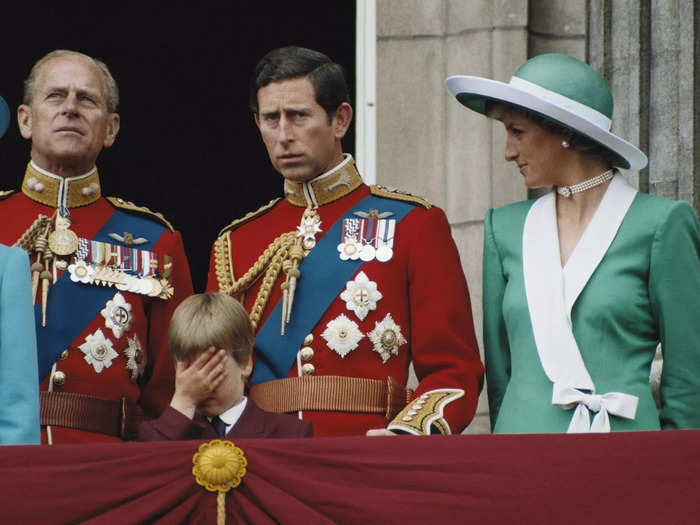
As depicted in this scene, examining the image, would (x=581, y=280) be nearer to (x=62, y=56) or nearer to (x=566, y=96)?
(x=566, y=96)

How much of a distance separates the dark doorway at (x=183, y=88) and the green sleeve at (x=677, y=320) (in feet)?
9.43

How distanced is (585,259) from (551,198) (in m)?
0.27

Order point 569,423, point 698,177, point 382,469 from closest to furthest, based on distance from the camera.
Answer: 1. point 382,469
2. point 569,423
3. point 698,177

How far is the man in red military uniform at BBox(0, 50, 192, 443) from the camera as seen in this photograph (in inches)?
189

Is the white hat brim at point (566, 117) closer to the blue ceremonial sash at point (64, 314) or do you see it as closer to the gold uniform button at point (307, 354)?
the gold uniform button at point (307, 354)

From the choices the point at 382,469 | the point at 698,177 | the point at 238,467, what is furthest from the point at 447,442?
the point at 698,177

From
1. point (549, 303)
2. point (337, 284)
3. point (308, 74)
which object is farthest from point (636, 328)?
point (308, 74)

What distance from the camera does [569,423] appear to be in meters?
4.38

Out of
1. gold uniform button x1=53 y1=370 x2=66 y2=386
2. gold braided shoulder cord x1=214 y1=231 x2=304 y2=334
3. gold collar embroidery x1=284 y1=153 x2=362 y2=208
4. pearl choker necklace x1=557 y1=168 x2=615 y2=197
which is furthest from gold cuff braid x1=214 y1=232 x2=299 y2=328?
pearl choker necklace x1=557 y1=168 x2=615 y2=197

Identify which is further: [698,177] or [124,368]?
[698,177]

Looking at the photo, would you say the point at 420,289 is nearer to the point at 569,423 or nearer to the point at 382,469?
the point at 569,423

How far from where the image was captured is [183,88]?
7219 mm

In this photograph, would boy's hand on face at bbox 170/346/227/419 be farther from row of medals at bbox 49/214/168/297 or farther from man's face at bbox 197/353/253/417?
row of medals at bbox 49/214/168/297

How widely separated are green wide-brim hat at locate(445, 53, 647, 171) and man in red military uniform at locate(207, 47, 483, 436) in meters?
0.42
